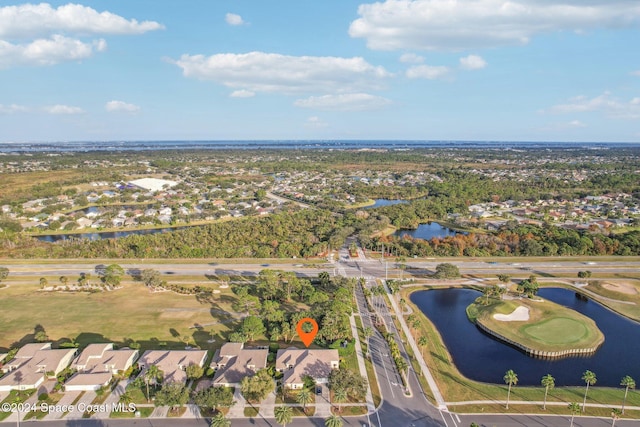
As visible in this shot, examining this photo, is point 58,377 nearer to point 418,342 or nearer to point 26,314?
point 26,314

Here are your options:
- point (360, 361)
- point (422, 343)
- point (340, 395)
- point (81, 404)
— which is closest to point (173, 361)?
point (81, 404)

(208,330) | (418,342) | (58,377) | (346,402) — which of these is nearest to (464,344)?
(418,342)

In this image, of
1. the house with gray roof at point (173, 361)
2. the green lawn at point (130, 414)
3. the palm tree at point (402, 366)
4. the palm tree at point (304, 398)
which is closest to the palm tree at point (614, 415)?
the palm tree at point (402, 366)

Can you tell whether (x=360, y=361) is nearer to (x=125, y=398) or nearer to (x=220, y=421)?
(x=220, y=421)

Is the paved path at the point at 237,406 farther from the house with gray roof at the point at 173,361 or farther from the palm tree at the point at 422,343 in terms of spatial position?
the palm tree at the point at 422,343

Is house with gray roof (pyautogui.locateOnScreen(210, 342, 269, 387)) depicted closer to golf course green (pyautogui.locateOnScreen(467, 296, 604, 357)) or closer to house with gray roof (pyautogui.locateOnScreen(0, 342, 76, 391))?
house with gray roof (pyautogui.locateOnScreen(0, 342, 76, 391))

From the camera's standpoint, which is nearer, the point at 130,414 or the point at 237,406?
the point at 130,414
